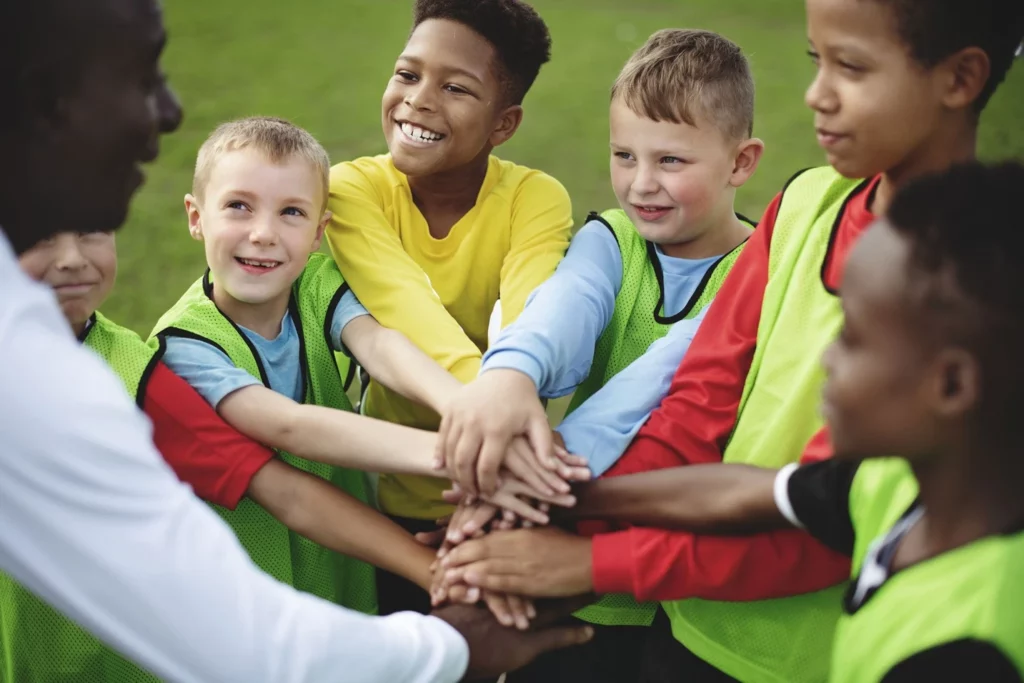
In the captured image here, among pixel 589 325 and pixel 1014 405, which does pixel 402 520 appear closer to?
pixel 589 325

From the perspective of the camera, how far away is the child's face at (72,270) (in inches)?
78.1

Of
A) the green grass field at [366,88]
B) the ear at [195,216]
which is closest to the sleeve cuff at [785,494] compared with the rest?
the ear at [195,216]

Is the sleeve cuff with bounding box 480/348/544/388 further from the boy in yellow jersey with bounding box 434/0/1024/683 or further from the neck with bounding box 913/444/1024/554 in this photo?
the neck with bounding box 913/444/1024/554

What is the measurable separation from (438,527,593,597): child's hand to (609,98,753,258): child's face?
67 cm

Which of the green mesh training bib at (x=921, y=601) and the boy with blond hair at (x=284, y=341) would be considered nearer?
the green mesh training bib at (x=921, y=601)

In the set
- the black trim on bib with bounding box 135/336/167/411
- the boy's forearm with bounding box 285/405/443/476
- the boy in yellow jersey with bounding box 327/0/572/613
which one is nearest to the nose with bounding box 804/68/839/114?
the boy in yellow jersey with bounding box 327/0/572/613

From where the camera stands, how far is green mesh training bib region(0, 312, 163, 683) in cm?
198

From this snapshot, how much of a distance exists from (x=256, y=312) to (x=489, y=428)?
24.4 inches

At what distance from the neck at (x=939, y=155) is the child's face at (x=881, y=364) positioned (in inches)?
15.4

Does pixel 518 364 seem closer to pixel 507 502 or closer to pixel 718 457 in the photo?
pixel 507 502

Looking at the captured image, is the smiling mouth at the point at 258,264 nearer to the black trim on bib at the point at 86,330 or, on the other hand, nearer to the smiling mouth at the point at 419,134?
the black trim on bib at the point at 86,330

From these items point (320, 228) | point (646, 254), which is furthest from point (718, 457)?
point (320, 228)

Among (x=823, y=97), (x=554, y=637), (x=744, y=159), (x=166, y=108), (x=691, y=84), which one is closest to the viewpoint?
(x=166, y=108)

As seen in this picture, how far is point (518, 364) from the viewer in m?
1.96
